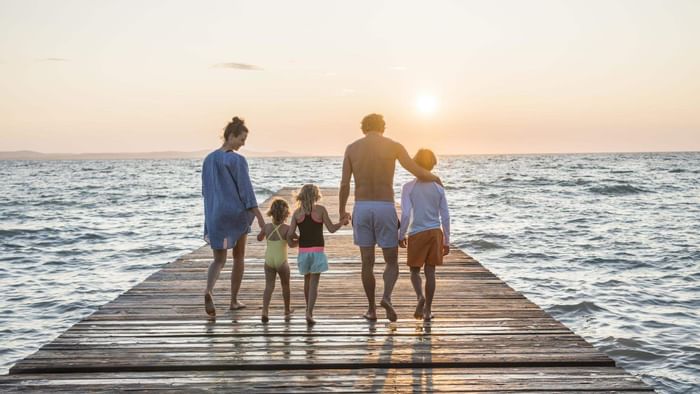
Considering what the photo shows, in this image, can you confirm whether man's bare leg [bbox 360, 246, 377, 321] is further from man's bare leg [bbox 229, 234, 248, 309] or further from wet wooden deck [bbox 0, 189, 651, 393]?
man's bare leg [bbox 229, 234, 248, 309]

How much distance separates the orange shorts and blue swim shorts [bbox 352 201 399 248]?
7.6 inches

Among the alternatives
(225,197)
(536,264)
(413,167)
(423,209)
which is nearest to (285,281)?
(225,197)

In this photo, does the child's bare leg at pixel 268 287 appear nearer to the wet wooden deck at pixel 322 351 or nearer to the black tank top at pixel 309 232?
the wet wooden deck at pixel 322 351

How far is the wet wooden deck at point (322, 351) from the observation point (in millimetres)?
4363

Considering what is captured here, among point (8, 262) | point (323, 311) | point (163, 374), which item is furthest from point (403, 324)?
point (8, 262)

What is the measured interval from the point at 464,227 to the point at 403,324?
16645 mm

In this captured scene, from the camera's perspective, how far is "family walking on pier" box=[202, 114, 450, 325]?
5.60 metres

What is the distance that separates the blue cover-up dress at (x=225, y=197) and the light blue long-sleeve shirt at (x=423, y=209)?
4.51 feet

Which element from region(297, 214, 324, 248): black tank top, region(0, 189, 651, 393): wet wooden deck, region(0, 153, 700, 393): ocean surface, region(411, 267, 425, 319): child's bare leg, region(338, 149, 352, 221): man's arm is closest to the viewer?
region(0, 189, 651, 393): wet wooden deck

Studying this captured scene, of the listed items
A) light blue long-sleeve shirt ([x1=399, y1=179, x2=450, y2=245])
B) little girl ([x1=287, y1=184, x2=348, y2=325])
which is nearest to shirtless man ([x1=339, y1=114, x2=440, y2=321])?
light blue long-sleeve shirt ([x1=399, y1=179, x2=450, y2=245])

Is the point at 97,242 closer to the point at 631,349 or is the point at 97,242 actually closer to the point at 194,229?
the point at 194,229

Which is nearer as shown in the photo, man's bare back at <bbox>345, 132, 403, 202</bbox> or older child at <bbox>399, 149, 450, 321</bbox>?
man's bare back at <bbox>345, 132, 403, 202</bbox>


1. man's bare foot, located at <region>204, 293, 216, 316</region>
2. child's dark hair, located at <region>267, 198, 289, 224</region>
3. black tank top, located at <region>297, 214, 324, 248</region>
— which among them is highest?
child's dark hair, located at <region>267, 198, 289, 224</region>

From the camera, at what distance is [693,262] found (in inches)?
581
